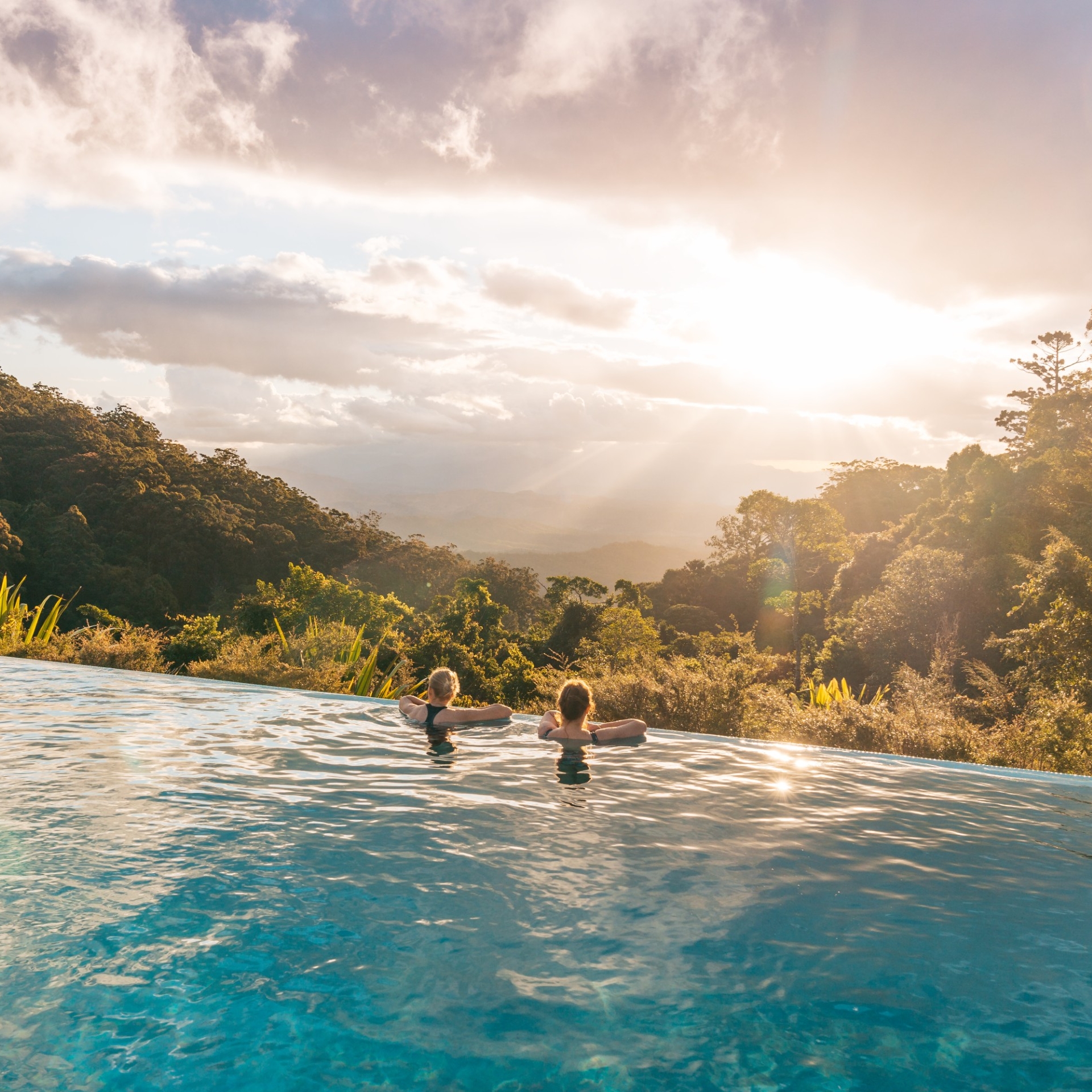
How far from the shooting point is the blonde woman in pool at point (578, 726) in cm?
752

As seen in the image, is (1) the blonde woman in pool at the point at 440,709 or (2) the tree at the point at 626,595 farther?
(2) the tree at the point at 626,595

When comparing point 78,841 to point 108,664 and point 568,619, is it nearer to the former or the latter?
point 108,664

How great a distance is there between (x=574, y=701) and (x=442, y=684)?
1598 mm

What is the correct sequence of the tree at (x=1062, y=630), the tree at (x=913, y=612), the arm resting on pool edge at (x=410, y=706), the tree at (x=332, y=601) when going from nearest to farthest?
the arm resting on pool edge at (x=410, y=706) → the tree at (x=1062, y=630) → the tree at (x=913, y=612) → the tree at (x=332, y=601)

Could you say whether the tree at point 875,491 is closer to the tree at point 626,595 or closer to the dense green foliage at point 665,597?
the dense green foliage at point 665,597

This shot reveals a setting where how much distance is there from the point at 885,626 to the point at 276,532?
3745cm

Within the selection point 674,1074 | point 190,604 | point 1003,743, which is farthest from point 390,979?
point 190,604

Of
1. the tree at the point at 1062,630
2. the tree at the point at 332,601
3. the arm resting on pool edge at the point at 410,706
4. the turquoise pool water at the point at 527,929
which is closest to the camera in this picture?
the turquoise pool water at the point at 527,929

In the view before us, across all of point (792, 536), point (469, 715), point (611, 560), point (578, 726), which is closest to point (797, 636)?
point (792, 536)

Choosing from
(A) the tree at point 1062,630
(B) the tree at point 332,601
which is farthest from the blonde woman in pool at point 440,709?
(B) the tree at point 332,601

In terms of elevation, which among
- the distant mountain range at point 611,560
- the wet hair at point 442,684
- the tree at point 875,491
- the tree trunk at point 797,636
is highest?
the tree at point 875,491

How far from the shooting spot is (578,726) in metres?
7.56

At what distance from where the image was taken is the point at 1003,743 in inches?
375

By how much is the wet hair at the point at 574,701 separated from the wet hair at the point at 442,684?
132 centimetres
